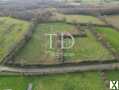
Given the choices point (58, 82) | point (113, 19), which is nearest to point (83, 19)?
point (113, 19)

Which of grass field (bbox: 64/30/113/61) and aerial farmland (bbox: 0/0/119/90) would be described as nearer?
aerial farmland (bbox: 0/0/119/90)

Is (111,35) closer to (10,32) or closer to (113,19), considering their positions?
(113,19)

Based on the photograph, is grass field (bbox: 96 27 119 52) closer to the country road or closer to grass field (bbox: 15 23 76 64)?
grass field (bbox: 15 23 76 64)

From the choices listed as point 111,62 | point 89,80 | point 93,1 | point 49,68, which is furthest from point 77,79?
point 93,1

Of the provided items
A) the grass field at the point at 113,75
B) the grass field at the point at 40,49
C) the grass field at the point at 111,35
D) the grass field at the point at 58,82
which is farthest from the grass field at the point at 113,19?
the grass field at the point at 58,82

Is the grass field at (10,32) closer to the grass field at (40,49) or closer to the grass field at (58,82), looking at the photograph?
the grass field at (40,49)

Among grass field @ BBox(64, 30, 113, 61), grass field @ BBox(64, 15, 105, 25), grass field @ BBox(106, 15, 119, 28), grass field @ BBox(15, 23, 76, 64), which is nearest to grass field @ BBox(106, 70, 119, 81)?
grass field @ BBox(64, 30, 113, 61)

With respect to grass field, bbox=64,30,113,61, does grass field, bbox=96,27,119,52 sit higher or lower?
higher
